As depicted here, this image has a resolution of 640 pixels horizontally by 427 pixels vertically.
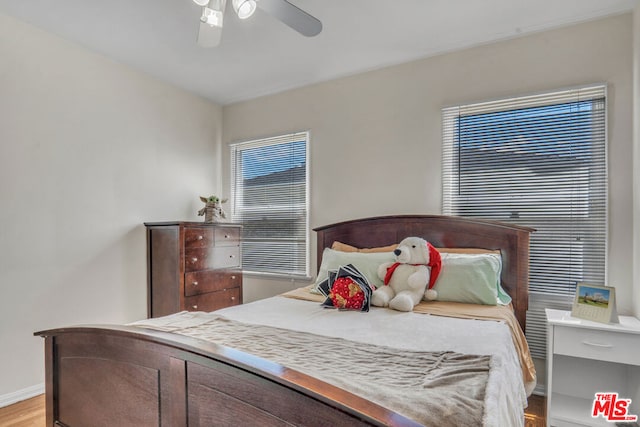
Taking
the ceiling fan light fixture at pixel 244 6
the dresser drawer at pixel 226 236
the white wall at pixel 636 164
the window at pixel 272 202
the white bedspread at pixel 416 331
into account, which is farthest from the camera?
the window at pixel 272 202

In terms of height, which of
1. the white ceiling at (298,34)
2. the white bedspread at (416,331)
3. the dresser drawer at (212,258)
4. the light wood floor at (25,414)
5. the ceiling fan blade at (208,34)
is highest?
the white ceiling at (298,34)

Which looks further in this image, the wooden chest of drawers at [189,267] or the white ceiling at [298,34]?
the wooden chest of drawers at [189,267]

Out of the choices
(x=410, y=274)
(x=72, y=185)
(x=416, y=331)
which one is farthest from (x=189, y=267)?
(x=416, y=331)

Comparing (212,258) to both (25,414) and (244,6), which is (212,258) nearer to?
(25,414)

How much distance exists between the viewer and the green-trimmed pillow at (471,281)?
2166mm

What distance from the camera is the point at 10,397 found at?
7.86 feet

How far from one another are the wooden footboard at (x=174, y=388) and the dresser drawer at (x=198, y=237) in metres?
1.52

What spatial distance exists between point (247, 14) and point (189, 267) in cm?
212

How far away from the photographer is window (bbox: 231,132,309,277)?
11.7 ft

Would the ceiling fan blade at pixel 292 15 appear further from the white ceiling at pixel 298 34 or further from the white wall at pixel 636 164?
the white wall at pixel 636 164

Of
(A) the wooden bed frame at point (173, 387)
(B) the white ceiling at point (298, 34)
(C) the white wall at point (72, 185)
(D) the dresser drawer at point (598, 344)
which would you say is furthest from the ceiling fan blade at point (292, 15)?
(D) the dresser drawer at point (598, 344)

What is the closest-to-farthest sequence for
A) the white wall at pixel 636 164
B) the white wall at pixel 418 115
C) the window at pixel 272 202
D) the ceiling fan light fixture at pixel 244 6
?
1. the ceiling fan light fixture at pixel 244 6
2. the white wall at pixel 636 164
3. the white wall at pixel 418 115
4. the window at pixel 272 202

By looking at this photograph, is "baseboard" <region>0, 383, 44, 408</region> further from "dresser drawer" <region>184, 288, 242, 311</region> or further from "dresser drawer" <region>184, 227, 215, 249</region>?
"dresser drawer" <region>184, 227, 215, 249</region>

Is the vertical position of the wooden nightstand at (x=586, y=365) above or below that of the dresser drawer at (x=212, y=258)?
below
